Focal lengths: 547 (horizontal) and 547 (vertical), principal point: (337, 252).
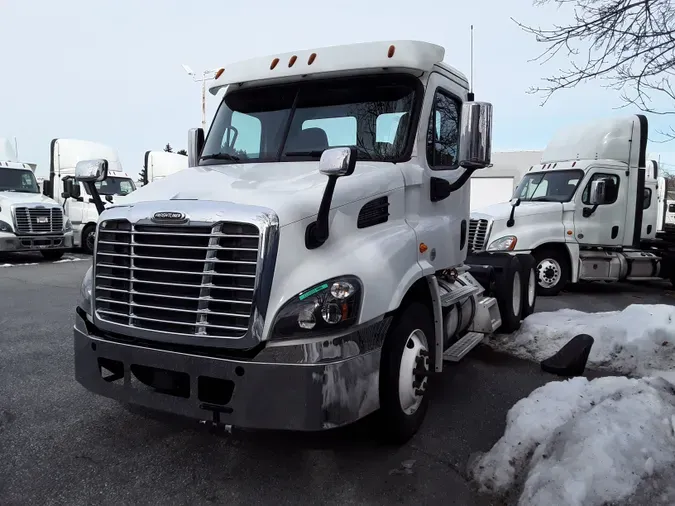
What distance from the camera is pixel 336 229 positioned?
3.32 metres

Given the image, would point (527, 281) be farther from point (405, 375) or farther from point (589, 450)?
point (589, 450)

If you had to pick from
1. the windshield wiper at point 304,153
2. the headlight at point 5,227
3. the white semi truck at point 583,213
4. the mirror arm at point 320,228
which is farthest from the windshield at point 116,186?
the mirror arm at point 320,228

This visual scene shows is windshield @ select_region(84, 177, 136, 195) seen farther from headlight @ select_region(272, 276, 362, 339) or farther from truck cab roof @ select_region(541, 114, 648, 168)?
headlight @ select_region(272, 276, 362, 339)

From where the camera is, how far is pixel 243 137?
14.7 feet

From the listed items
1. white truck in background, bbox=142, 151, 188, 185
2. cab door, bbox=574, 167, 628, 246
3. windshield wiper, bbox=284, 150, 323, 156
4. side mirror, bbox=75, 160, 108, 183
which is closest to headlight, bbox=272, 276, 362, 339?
windshield wiper, bbox=284, 150, 323, 156

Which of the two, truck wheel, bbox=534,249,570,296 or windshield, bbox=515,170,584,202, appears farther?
windshield, bbox=515,170,584,202

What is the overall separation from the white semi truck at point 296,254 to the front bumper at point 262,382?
1 cm

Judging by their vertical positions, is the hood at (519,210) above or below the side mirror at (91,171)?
below

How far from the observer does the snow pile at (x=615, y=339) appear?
5518mm

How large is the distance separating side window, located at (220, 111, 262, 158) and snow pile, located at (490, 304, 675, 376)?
383cm

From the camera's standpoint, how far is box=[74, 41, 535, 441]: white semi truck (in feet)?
9.69

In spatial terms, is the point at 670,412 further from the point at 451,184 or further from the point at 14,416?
the point at 14,416

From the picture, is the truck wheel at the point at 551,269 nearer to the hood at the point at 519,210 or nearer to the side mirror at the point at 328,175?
the hood at the point at 519,210

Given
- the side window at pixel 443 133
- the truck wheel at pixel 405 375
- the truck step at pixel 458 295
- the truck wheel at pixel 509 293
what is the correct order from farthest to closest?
1. the truck wheel at pixel 509 293
2. the truck step at pixel 458 295
3. the side window at pixel 443 133
4. the truck wheel at pixel 405 375
